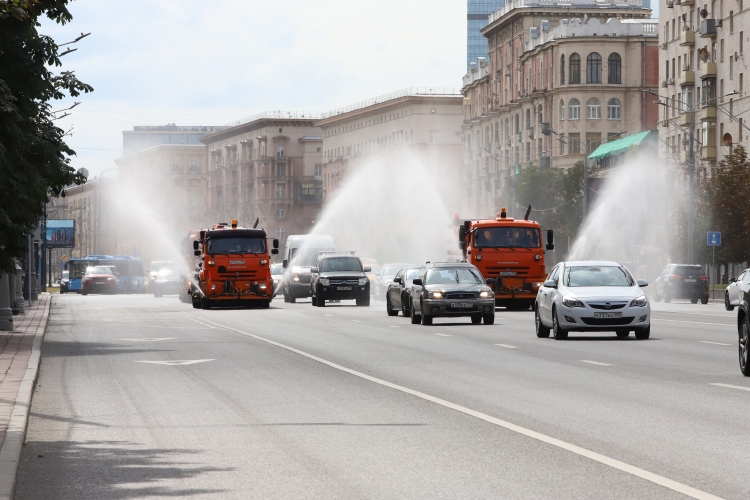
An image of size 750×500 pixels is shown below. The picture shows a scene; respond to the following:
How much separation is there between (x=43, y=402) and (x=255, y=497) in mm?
7461

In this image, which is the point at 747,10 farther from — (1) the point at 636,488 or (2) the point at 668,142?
(1) the point at 636,488

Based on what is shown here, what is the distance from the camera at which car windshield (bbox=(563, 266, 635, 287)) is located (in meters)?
30.1

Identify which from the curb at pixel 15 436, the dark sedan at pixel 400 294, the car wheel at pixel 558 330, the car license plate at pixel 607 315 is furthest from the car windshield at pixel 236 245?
the curb at pixel 15 436

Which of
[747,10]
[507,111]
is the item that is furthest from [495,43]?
[747,10]

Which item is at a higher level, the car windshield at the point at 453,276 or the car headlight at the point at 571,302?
the car windshield at the point at 453,276

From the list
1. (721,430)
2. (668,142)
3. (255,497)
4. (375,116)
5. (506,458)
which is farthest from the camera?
(375,116)

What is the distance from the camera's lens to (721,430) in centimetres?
1287

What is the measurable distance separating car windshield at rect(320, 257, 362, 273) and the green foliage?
47.9 meters

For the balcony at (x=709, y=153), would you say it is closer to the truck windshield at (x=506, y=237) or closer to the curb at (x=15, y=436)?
the truck windshield at (x=506, y=237)

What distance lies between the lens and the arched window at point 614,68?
116 meters

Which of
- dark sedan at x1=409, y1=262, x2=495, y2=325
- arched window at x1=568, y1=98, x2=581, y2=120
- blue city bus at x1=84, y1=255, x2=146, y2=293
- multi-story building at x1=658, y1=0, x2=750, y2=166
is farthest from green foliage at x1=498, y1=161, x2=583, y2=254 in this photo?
dark sedan at x1=409, y1=262, x2=495, y2=325

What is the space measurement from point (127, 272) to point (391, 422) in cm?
10230

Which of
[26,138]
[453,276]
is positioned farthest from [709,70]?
[26,138]

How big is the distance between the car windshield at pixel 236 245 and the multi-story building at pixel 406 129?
99.8m
